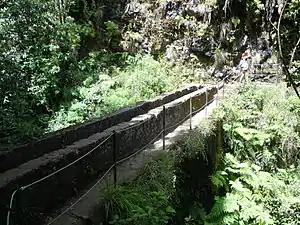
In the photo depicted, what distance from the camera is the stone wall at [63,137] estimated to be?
4.26 m

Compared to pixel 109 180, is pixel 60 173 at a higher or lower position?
higher

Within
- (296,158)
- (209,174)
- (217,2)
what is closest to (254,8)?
(217,2)

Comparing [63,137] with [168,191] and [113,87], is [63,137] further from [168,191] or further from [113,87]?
[113,87]

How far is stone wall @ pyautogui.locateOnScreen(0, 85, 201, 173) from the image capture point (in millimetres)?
4258

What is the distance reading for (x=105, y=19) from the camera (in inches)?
651

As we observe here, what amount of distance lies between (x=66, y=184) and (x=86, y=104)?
7.27 metres

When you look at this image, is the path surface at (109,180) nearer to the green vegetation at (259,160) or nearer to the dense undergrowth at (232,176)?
the dense undergrowth at (232,176)

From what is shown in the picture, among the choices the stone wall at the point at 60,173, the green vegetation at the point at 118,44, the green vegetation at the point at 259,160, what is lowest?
Answer: the green vegetation at the point at 259,160

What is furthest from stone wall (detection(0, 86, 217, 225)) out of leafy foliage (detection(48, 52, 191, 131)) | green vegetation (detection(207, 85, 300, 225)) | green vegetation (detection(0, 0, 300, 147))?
leafy foliage (detection(48, 52, 191, 131))

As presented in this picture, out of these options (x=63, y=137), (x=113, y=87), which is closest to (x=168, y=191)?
(x=63, y=137)

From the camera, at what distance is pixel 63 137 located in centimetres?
532

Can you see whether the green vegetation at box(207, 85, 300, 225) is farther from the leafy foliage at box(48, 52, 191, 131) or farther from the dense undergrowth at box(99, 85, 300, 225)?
the leafy foliage at box(48, 52, 191, 131)

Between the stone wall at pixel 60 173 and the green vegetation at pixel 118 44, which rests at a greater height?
the green vegetation at pixel 118 44

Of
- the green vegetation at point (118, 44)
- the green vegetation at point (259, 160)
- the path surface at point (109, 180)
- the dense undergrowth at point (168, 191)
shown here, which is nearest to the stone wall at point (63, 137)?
the path surface at point (109, 180)
